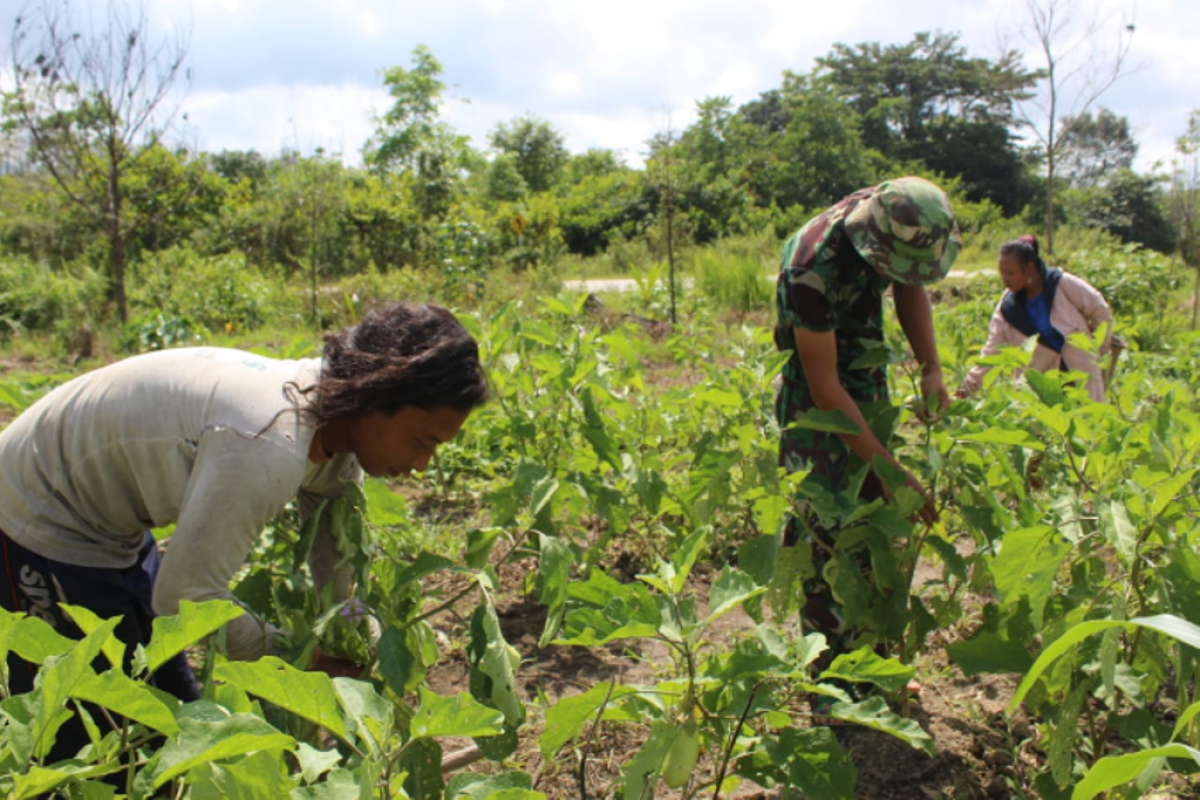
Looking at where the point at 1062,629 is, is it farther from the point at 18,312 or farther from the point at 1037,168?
the point at 1037,168

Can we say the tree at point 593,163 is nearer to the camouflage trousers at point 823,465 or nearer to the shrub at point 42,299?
the shrub at point 42,299

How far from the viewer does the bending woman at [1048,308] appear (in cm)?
423

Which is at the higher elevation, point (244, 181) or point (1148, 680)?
point (244, 181)

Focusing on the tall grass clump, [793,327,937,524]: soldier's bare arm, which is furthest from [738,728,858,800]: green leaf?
the tall grass clump

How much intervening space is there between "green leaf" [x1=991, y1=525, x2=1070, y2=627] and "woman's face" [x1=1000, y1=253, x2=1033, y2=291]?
3.23 meters

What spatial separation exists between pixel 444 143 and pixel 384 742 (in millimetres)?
19073

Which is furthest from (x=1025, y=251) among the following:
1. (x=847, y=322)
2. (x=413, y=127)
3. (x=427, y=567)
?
(x=413, y=127)

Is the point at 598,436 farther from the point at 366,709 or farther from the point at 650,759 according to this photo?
the point at 366,709

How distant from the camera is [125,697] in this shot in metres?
0.79

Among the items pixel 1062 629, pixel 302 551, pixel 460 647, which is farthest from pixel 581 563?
pixel 1062 629

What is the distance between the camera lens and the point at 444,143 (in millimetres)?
18828

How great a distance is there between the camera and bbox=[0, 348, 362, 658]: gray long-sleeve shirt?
4.56 feet

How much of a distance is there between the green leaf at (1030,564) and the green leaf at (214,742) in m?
1.11

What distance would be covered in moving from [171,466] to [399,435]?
1.25 feet
